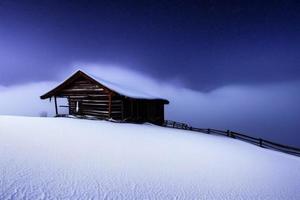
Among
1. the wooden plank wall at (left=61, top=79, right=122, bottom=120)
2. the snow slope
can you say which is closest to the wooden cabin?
the wooden plank wall at (left=61, top=79, right=122, bottom=120)

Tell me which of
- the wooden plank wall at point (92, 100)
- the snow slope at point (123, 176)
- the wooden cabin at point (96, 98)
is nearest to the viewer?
the snow slope at point (123, 176)

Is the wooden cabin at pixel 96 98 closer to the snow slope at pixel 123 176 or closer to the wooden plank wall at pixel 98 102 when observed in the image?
the wooden plank wall at pixel 98 102

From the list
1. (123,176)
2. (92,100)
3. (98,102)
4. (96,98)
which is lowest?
(123,176)

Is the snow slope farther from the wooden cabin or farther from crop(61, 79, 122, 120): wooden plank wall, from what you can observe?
crop(61, 79, 122, 120): wooden plank wall

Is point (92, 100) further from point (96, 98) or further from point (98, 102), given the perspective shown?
point (98, 102)

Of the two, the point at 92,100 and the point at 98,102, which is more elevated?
the point at 92,100

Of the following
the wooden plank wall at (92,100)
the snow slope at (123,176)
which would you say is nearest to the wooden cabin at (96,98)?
the wooden plank wall at (92,100)

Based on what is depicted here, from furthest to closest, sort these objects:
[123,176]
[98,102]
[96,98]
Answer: [96,98] → [98,102] → [123,176]

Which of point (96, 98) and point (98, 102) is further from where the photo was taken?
point (96, 98)

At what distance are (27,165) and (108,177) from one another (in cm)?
184

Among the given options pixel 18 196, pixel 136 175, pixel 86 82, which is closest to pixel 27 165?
pixel 18 196

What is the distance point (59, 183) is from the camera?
12.3ft

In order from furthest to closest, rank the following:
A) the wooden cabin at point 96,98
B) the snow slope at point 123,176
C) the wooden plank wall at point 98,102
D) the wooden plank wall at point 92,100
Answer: the wooden plank wall at point 92,100
the wooden plank wall at point 98,102
the wooden cabin at point 96,98
the snow slope at point 123,176

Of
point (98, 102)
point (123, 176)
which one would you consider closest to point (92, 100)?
point (98, 102)
